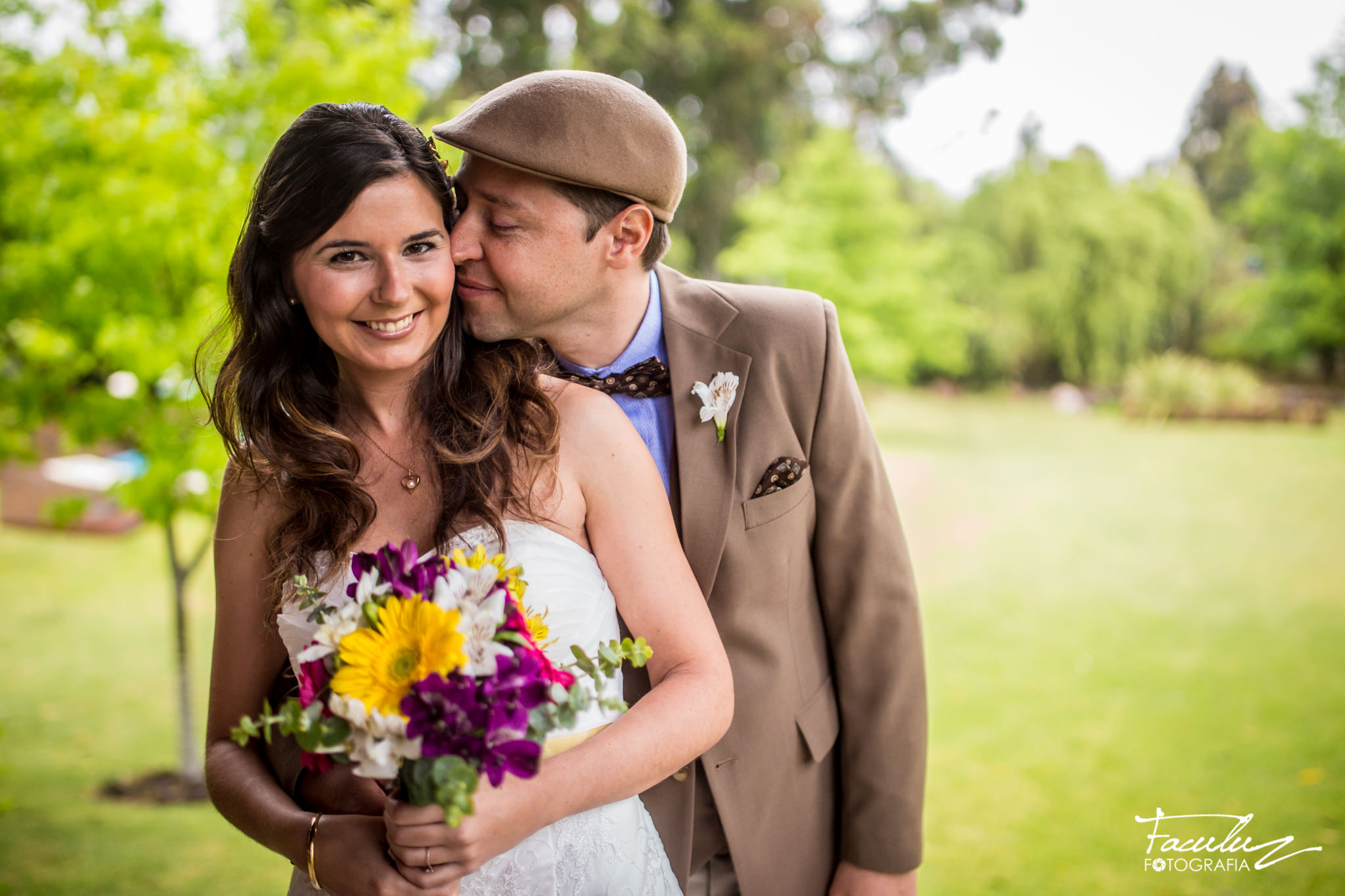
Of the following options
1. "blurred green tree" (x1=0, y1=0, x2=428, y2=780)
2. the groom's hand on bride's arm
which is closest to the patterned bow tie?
the groom's hand on bride's arm

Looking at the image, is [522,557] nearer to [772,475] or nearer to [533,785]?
[533,785]

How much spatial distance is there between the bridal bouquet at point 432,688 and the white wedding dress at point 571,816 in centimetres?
33

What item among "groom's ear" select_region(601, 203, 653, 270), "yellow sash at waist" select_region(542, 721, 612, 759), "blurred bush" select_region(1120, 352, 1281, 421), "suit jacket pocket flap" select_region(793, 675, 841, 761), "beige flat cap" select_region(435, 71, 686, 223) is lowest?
"blurred bush" select_region(1120, 352, 1281, 421)

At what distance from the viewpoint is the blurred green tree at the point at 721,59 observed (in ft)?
39.3

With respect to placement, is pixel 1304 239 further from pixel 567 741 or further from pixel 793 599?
pixel 567 741

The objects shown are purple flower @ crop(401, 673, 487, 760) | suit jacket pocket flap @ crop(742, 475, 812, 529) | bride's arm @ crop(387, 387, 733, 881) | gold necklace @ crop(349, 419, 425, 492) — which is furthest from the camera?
suit jacket pocket flap @ crop(742, 475, 812, 529)

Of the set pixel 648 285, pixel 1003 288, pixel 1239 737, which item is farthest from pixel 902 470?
pixel 648 285

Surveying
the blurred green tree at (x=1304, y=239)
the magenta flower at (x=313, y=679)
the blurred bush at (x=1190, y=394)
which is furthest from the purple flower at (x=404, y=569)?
the blurred green tree at (x=1304, y=239)

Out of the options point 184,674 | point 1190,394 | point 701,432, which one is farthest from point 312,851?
point 1190,394

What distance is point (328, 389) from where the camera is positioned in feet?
6.43

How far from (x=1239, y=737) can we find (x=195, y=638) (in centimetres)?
892

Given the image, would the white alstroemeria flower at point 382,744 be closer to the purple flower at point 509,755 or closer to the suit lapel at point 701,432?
the purple flower at point 509,755

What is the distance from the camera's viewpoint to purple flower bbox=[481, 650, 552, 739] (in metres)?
1.21

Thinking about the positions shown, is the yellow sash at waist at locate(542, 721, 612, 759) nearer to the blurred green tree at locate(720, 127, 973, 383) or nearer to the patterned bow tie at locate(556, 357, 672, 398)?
the patterned bow tie at locate(556, 357, 672, 398)
